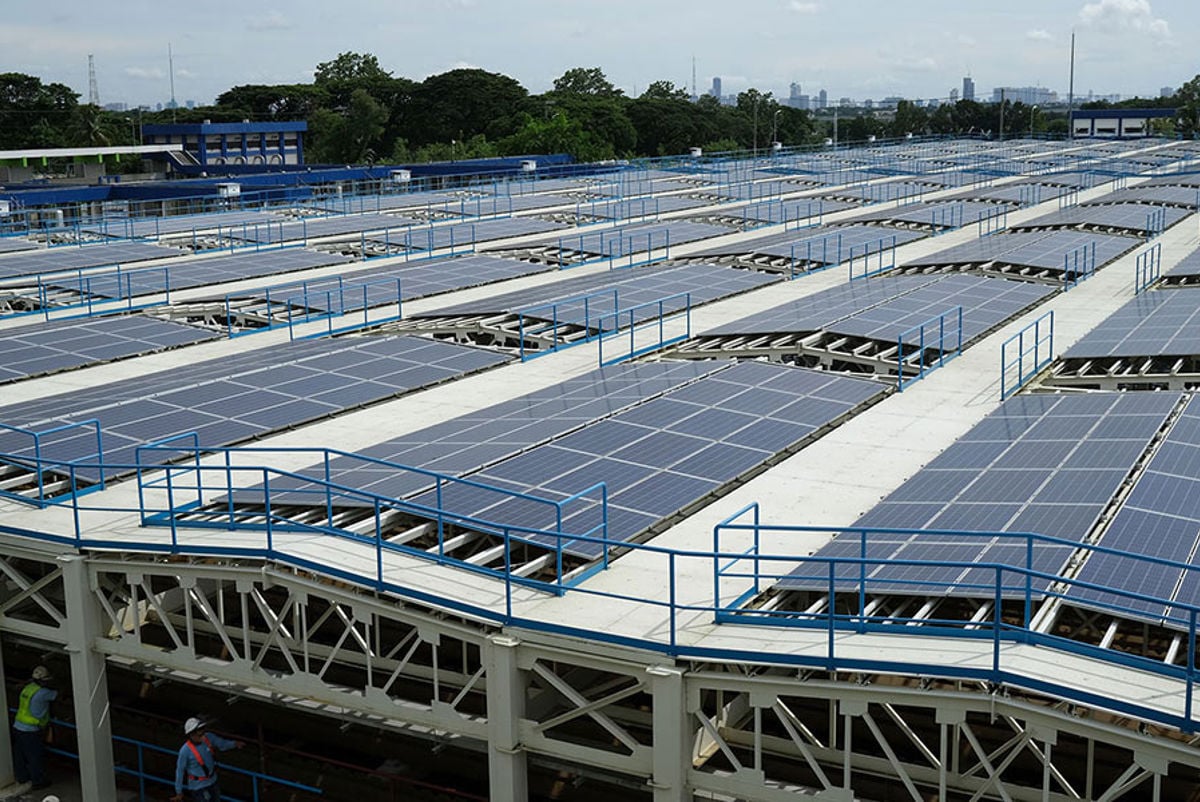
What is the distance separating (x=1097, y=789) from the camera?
1562 centimetres

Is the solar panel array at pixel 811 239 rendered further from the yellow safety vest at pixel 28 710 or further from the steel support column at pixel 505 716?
the steel support column at pixel 505 716

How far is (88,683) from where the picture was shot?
59.4 ft

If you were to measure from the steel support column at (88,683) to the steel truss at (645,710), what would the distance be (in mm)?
43

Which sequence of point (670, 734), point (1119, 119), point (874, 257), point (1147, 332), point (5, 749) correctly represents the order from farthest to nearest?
1. point (1119, 119)
2. point (874, 257)
3. point (1147, 332)
4. point (5, 749)
5. point (670, 734)

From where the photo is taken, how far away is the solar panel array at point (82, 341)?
28.9m

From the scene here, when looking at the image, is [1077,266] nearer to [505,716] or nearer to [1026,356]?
[1026,356]

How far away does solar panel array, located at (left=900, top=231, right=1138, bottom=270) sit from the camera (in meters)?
40.9

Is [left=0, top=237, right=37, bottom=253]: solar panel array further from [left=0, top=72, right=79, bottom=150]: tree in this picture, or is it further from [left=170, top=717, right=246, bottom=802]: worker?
[left=0, top=72, right=79, bottom=150]: tree

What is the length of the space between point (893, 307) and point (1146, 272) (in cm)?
1190

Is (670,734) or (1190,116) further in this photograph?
(1190,116)

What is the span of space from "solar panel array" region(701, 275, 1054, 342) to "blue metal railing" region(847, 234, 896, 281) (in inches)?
112

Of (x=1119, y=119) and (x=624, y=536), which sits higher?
(x=1119, y=119)

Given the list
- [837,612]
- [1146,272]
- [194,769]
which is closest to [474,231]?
[1146,272]

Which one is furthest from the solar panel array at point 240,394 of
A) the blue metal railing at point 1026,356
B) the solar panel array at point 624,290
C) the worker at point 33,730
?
the blue metal railing at point 1026,356
